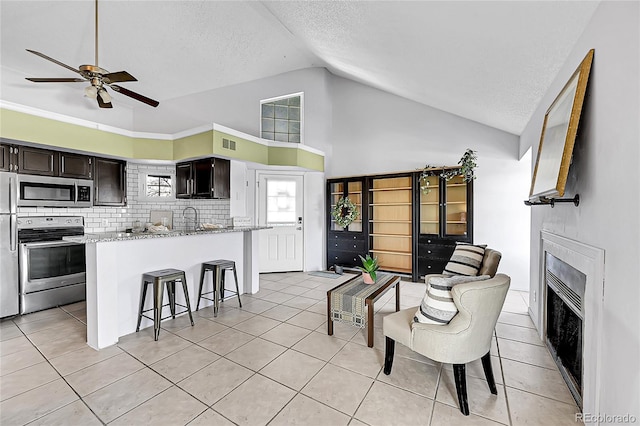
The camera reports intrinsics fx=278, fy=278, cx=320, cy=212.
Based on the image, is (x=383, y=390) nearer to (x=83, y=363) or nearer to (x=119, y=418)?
(x=119, y=418)

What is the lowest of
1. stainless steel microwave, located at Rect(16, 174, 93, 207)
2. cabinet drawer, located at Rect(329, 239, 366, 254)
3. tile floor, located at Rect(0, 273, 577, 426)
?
tile floor, located at Rect(0, 273, 577, 426)

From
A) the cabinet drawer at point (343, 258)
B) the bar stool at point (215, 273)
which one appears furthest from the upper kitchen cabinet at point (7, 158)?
the cabinet drawer at point (343, 258)

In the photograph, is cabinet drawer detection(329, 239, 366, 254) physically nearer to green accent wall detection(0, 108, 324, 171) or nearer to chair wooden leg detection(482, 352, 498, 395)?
green accent wall detection(0, 108, 324, 171)

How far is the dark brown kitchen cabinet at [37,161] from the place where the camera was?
3.61m

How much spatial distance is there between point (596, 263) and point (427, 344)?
1078 millimetres

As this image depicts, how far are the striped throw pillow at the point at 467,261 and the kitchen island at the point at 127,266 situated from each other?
2.82m

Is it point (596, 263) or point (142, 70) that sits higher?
point (142, 70)

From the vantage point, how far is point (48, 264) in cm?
361

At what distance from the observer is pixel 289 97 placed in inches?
239

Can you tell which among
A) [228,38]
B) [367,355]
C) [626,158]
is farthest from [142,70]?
[626,158]

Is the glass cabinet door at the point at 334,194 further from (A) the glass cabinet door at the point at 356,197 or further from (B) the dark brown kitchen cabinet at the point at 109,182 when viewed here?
(B) the dark brown kitchen cabinet at the point at 109,182

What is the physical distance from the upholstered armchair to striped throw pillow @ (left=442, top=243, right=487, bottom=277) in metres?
0.99

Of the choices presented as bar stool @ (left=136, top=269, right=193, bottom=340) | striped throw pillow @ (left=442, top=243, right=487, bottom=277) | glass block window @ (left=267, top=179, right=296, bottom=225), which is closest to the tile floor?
bar stool @ (left=136, top=269, right=193, bottom=340)

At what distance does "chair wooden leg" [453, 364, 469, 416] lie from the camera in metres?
1.79
